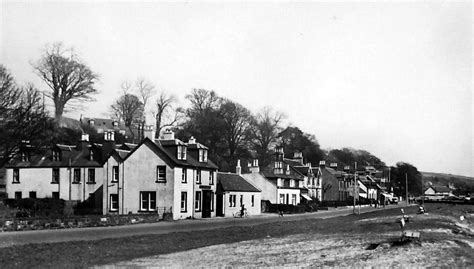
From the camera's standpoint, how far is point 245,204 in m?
55.8

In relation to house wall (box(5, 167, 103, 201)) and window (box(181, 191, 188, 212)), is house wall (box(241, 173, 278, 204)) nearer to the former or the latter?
window (box(181, 191, 188, 212))

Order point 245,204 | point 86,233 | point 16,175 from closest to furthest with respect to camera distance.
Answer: point 86,233 < point 16,175 < point 245,204

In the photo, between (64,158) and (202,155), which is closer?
(202,155)

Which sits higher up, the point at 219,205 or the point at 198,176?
the point at 198,176

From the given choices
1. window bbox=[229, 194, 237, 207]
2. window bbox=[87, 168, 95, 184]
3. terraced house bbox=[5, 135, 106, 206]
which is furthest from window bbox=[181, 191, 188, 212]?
window bbox=[87, 168, 95, 184]

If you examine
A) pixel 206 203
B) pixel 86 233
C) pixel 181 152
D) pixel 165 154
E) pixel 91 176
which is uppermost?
pixel 181 152

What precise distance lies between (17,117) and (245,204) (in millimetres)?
24141

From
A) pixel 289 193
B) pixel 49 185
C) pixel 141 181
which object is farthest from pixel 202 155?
pixel 289 193

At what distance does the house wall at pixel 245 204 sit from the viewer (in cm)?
5221

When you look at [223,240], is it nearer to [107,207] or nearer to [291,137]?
[107,207]

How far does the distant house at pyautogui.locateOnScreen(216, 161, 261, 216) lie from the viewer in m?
51.9

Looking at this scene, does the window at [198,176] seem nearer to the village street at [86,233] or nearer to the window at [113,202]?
the window at [113,202]

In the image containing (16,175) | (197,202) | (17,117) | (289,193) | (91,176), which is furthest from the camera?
(289,193)

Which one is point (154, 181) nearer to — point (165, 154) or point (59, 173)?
point (165, 154)
